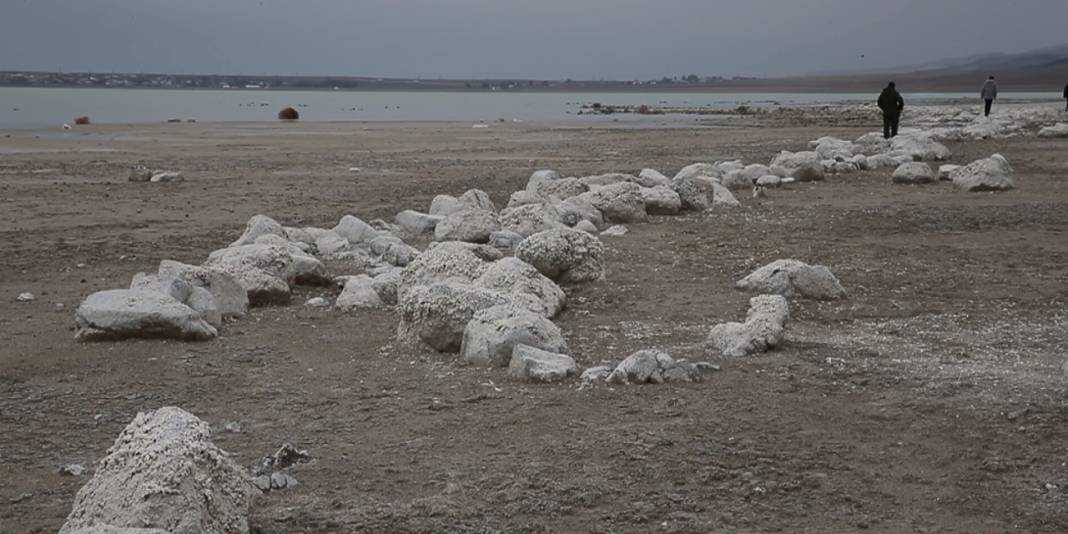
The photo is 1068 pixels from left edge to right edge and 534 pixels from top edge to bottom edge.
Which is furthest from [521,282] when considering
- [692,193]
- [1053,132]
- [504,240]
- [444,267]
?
[1053,132]

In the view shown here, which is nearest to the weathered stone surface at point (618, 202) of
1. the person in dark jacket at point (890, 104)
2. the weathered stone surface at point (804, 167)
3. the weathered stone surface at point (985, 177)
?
the weathered stone surface at point (804, 167)

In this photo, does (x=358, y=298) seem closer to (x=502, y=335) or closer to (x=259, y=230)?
(x=502, y=335)

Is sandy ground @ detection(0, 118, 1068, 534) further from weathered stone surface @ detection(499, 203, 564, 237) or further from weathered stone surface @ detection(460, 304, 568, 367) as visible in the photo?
weathered stone surface @ detection(499, 203, 564, 237)

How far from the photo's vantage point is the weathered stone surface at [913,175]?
51.0 feet

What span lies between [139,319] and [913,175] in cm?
1219

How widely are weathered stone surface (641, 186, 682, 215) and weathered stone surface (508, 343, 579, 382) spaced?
6600mm

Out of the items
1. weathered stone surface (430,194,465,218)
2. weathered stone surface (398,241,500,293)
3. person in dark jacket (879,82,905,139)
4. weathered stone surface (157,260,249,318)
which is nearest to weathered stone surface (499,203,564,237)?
weathered stone surface (430,194,465,218)

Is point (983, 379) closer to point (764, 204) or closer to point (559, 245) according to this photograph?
point (559, 245)

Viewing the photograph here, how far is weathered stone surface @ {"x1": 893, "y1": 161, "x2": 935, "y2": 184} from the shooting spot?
1553 centimetres

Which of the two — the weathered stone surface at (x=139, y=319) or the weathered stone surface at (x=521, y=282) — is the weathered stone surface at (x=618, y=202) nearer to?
the weathered stone surface at (x=521, y=282)

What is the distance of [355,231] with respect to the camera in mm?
9898

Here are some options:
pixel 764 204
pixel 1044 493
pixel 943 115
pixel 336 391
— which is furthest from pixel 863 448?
pixel 943 115

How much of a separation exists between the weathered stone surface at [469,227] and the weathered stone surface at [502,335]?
140 inches

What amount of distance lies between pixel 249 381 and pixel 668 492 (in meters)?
2.54
